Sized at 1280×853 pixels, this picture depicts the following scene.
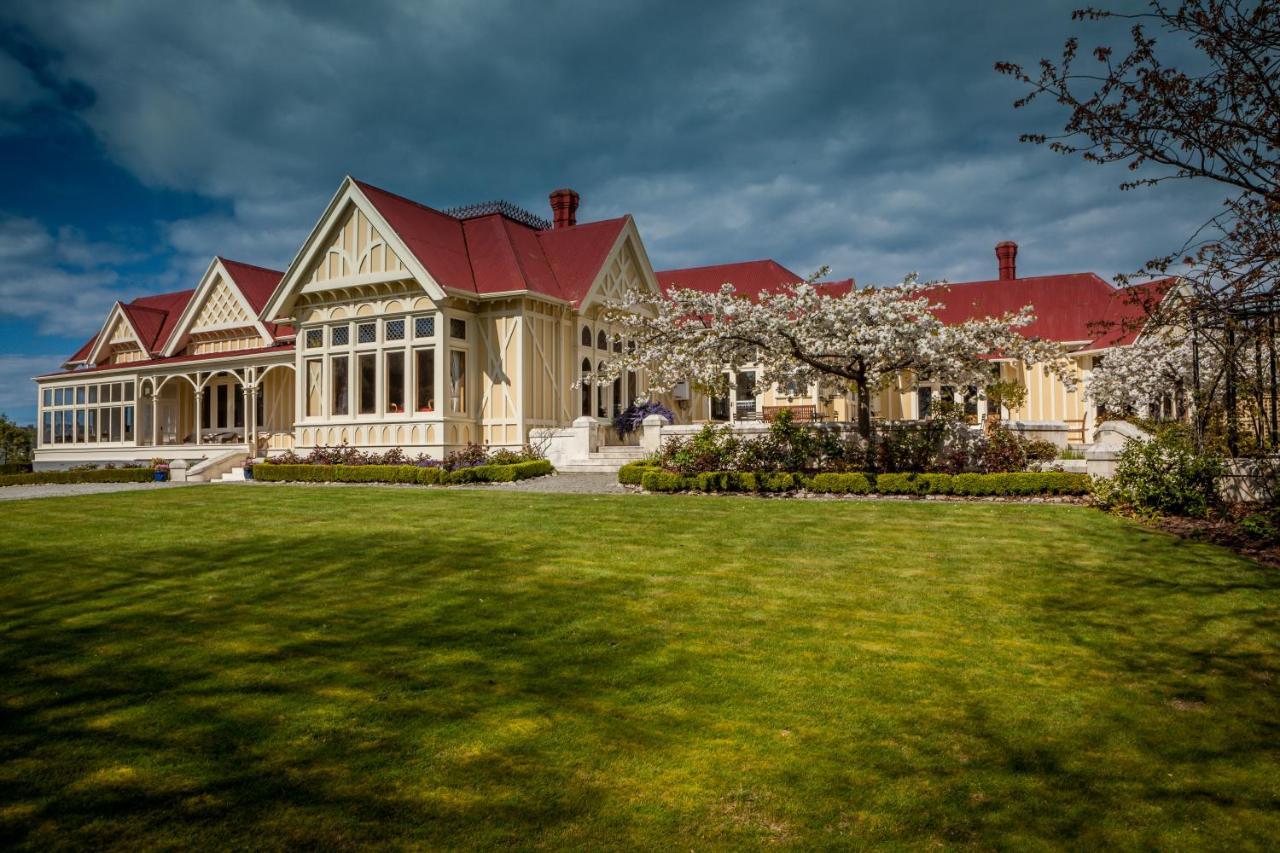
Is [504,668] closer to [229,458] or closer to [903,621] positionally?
[903,621]

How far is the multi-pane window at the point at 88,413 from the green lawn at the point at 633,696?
88.0 ft

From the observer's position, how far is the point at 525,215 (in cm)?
2853

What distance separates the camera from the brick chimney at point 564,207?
30.4 meters

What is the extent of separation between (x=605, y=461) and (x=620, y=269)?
8.70 m

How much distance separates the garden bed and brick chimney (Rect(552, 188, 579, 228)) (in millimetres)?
16651

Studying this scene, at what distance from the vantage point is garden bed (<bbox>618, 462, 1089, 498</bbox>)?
563 inches

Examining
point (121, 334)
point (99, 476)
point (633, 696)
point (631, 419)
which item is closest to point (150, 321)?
point (121, 334)

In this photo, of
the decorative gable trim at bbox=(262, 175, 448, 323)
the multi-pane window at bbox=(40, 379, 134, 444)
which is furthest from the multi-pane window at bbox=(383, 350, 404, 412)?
the multi-pane window at bbox=(40, 379, 134, 444)

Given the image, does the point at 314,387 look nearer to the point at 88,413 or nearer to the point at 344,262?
the point at 344,262

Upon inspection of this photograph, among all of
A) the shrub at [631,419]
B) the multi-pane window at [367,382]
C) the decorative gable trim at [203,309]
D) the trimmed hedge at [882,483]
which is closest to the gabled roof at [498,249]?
the multi-pane window at [367,382]

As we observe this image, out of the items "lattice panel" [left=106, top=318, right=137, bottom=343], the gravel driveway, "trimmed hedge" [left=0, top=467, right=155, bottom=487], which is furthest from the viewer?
"lattice panel" [left=106, top=318, right=137, bottom=343]

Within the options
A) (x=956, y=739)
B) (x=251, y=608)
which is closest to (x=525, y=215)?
Answer: (x=251, y=608)

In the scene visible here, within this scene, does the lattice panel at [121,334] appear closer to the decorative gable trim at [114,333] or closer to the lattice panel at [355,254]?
the decorative gable trim at [114,333]

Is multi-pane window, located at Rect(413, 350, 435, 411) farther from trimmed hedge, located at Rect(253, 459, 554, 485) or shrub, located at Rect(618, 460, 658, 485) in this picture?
shrub, located at Rect(618, 460, 658, 485)
